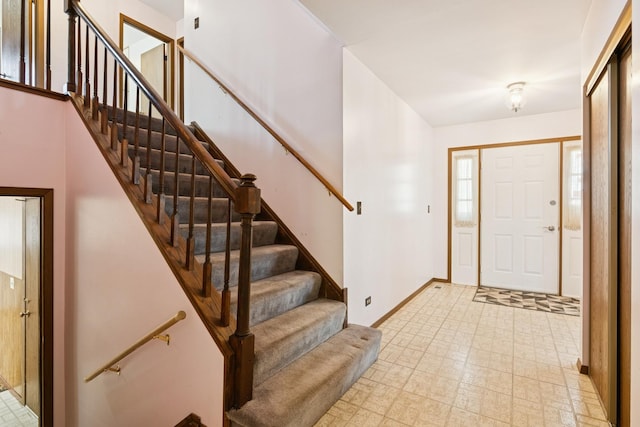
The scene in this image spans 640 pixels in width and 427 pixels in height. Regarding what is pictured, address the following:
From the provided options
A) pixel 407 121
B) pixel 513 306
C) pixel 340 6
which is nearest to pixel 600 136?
pixel 340 6

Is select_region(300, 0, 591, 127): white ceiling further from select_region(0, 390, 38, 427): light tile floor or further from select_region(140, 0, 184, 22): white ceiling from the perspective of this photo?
select_region(0, 390, 38, 427): light tile floor

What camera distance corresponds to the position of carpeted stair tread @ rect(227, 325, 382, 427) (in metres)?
1.60

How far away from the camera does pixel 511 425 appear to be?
187cm

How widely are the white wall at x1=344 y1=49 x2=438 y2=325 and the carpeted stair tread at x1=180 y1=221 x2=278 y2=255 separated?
2.36ft

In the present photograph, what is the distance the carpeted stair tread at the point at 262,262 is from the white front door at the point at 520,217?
3453 millimetres

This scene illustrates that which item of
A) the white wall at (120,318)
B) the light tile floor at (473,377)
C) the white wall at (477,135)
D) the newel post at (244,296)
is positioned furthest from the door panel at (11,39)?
the white wall at (477,135)

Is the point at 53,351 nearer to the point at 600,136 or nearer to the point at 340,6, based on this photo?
the point at 340,6

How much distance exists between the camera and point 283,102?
306 cm

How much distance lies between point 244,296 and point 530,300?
13.8ft

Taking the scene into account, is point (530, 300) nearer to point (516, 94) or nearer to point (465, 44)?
point (516, 94)

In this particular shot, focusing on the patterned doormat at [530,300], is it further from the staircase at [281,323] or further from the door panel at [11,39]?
the door panel at [11,39]

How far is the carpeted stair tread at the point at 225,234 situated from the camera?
236 cm

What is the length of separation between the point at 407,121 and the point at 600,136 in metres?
2.34

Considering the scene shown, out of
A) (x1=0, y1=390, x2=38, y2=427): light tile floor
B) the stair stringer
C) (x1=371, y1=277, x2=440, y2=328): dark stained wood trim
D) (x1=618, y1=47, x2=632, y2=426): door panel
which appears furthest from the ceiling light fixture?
(x1=0, y1=390, x2=38, y2=427): light tile floor
